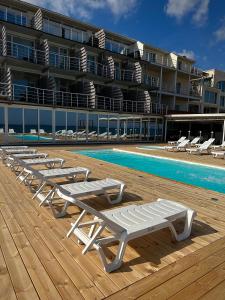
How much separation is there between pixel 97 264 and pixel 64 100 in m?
16.7

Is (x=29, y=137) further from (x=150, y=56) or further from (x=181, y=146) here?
(x=150, y=56)

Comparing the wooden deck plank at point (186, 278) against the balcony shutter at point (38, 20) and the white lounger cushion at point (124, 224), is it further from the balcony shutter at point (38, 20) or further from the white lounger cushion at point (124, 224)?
the balcony shutter at point (38, 20)

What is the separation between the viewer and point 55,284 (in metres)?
1.97

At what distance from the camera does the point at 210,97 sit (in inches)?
1174

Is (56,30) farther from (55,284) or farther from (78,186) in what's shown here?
(55,284)

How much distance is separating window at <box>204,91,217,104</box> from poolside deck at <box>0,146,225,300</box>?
28426 mm

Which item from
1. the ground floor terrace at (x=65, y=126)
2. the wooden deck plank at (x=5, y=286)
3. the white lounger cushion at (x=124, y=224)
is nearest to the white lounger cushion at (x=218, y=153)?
the ground floor terrace at (x=65, y=126)

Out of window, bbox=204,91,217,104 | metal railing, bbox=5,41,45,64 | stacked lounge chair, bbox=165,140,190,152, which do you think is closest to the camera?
stacked lounge chair, bbox=165,140,190,152

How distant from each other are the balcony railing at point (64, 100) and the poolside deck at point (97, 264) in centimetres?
1196

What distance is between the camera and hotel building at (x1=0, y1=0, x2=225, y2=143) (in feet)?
48.7

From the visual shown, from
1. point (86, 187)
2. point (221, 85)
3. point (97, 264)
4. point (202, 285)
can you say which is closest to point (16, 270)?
point (97, 264)

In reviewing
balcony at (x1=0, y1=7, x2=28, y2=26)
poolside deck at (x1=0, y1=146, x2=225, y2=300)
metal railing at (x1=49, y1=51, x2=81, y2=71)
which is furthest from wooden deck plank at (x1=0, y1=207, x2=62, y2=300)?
balcony at (x1=0, y1=7, x2=28, y2=26)

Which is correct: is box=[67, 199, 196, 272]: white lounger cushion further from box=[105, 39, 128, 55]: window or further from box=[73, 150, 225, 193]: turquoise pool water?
box=[105, 39, 128, 55]: window

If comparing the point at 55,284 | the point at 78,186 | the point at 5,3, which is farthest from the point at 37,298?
the point at 5,3
